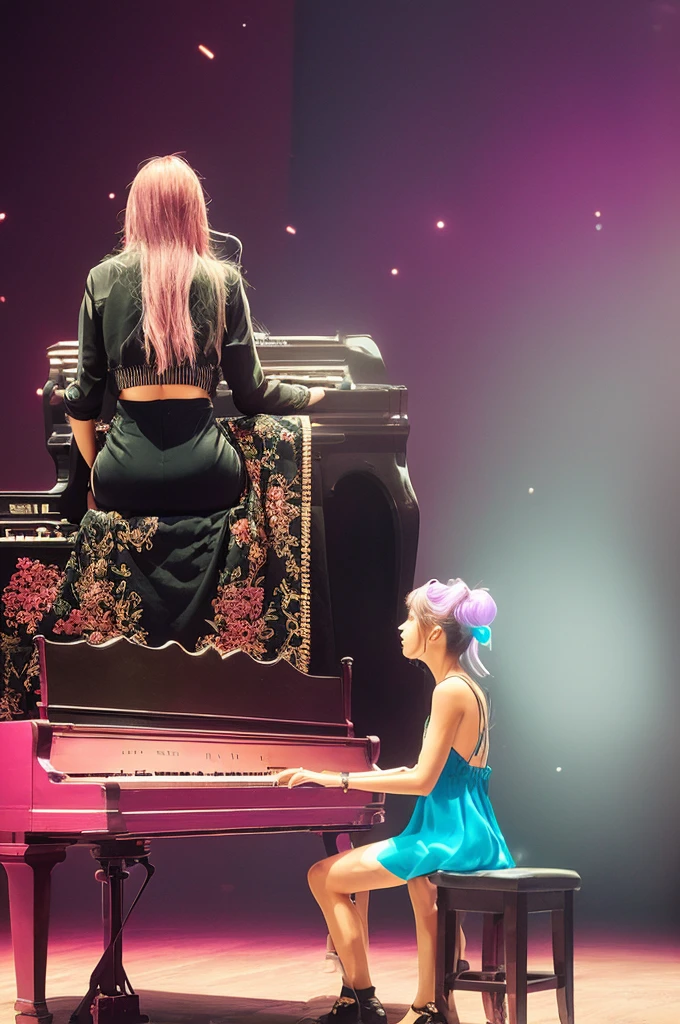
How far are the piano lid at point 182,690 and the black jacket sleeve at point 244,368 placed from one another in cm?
82

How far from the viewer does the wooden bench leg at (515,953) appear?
275 cm

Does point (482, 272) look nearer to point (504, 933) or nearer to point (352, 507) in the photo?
point (352, 507)

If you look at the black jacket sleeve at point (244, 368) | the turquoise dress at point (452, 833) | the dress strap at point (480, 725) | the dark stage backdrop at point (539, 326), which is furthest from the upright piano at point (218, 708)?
the dark stage backdrop at point (539, 326)

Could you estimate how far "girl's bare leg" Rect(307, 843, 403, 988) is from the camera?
3074mm

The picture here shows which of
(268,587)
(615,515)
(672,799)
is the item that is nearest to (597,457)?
(615,515)

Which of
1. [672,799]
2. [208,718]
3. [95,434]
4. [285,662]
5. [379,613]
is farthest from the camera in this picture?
[672,799]

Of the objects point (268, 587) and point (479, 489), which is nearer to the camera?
point (268, 587)

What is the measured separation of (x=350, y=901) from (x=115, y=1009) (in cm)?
60

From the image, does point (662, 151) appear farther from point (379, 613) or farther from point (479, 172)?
point (379, 613)

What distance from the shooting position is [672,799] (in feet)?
17.7

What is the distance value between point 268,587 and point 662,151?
2.88 m

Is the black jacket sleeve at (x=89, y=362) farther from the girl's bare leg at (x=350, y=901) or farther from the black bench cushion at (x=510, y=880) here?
the black bench cushion at (x=510, y=880)

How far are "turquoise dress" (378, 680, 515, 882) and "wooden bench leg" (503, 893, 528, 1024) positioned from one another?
0.21 metres

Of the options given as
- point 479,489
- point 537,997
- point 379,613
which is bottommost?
point 537,997
